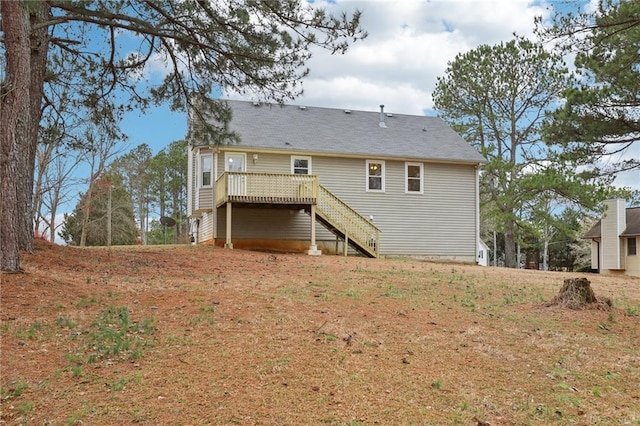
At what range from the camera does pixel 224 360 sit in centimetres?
546

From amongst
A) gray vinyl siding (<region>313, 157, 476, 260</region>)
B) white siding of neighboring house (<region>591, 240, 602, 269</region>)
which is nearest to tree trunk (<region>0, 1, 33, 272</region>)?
gray vinyl siding (<region>313, 157, 476, 260</region>)

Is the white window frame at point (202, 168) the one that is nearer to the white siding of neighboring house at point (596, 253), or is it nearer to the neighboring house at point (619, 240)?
the neighboring house at point (619, 240)

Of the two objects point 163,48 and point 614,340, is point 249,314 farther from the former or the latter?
point 163,48

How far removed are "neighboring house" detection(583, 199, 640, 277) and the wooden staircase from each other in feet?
41.4

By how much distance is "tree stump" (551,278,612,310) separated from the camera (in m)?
8.63

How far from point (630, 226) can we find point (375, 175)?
1329cm

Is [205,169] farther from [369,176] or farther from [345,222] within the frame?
[369,176]

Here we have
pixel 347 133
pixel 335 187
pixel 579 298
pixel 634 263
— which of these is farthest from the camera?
pixel 634 263

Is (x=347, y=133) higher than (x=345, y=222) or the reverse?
higher

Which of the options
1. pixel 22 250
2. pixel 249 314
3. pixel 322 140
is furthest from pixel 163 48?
pixel 322 140

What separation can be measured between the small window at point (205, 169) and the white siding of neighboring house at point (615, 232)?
1797 cm

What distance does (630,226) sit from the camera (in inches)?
974

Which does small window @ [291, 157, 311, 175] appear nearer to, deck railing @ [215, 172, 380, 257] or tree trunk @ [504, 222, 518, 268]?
deck railing @ [215, 172, 380, 257]

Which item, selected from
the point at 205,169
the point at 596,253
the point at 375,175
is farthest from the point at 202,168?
the point at 596,253
